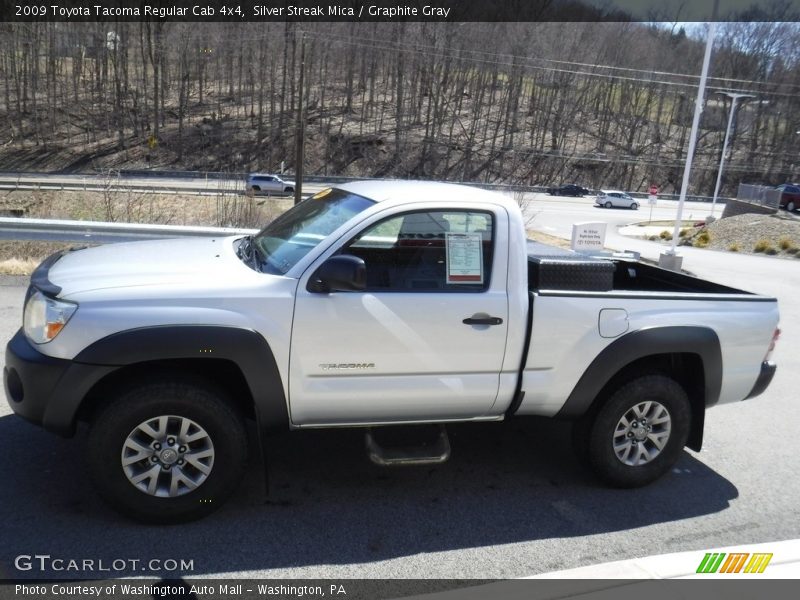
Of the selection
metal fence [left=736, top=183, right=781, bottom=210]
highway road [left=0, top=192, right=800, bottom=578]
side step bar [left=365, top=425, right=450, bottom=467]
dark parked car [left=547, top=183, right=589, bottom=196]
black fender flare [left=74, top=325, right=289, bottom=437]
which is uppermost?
black fender flare [left=74, top=325, right=289, bottom=437]

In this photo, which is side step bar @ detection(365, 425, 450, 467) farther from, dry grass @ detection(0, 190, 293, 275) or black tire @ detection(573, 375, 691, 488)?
dry grass @ detection(0, 190, 293, 275)

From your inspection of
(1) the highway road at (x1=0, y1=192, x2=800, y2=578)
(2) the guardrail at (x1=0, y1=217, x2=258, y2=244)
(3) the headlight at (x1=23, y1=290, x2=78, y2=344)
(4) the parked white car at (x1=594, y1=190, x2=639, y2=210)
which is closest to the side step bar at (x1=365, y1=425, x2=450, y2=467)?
(1) the highway road at (x1=0, y1=192, x2=800, y2=578)

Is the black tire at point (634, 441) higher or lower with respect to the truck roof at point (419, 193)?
lower

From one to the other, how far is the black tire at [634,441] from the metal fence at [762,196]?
129 feet

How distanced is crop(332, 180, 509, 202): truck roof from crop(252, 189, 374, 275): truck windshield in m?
0.08

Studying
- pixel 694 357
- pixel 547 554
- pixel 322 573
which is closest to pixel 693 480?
pixel 694 357

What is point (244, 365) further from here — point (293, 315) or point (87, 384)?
point (87, 384)

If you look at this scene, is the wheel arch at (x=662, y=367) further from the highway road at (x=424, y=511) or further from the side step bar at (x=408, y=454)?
the side step bar at (x=408, y=454)

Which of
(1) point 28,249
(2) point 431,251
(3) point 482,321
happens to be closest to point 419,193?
(2) point 431,251

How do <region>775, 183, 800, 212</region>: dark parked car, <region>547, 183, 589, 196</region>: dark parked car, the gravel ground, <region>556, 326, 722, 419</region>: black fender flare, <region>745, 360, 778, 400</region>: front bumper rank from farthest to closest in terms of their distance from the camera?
<region>547, 183, 589, 196</region>: dark parked car, <region>775, 183, 800, 212</region>: dark parked car, the gravel ground, <region>745, 360, 778, 400</region>: front bumper, <region>556, 326, 722, 419</region>: black fender flare

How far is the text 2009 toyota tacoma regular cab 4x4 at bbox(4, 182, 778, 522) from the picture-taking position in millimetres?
3479

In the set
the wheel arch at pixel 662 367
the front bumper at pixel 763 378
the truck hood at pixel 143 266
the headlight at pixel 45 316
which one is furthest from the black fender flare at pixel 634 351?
the headlight at pixel 45 316

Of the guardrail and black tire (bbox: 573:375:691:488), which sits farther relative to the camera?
the guardrail

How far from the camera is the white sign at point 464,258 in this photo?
157 inches
